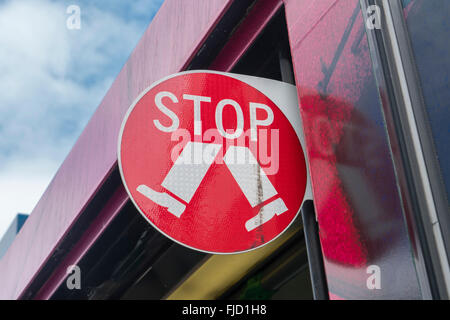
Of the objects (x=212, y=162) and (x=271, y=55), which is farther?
(x=271, y=55)

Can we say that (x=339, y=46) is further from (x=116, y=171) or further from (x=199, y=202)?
(x=116, y=171)

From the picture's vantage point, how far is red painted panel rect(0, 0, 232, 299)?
5.05 m

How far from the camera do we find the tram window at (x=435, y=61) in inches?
99.9

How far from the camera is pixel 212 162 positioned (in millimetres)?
3074

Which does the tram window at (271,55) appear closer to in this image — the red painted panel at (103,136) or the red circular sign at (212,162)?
the red painted panel at (103,136)

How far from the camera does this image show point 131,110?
10.1ft

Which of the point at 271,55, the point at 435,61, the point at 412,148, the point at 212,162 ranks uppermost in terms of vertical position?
the point at 271,55

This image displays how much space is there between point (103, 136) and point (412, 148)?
4.39m

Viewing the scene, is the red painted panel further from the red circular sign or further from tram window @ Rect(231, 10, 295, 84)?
the red circular sign

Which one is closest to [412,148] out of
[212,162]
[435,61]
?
[435,61]

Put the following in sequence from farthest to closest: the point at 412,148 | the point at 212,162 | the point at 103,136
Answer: the point at 103,136, the point at 212,162, the point at 412,148

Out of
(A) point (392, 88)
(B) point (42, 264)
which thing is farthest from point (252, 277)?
(A) point (392, 88)

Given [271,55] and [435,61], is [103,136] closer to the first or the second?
[271,55]

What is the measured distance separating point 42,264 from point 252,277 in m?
2.63
